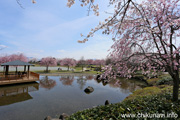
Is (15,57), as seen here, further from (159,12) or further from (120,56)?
(159,12)

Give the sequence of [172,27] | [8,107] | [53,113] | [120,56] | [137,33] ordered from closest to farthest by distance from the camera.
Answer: [172,27] → [137,33] → [120,56] → [53,113] → [8,107]

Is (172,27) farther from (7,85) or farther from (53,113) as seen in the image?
(7,85)

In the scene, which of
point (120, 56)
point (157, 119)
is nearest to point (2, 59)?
point (120, 56)

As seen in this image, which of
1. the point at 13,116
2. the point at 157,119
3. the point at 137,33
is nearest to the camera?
the point at 157,119

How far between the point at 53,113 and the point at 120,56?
5292mm

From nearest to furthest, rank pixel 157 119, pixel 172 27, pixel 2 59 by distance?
pixel 157 119
pixel 172 27
pixel 2 59

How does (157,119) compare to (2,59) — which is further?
(2,59)

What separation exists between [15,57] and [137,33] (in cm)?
2739

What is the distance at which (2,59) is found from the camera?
19531 mm

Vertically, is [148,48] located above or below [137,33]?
below

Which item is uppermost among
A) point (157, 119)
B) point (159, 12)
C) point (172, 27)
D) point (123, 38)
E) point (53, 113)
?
point (159, 12)

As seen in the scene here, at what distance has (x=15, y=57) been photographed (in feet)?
72.0

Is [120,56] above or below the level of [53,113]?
above

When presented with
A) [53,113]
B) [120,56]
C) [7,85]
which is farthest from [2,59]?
[120,56]
